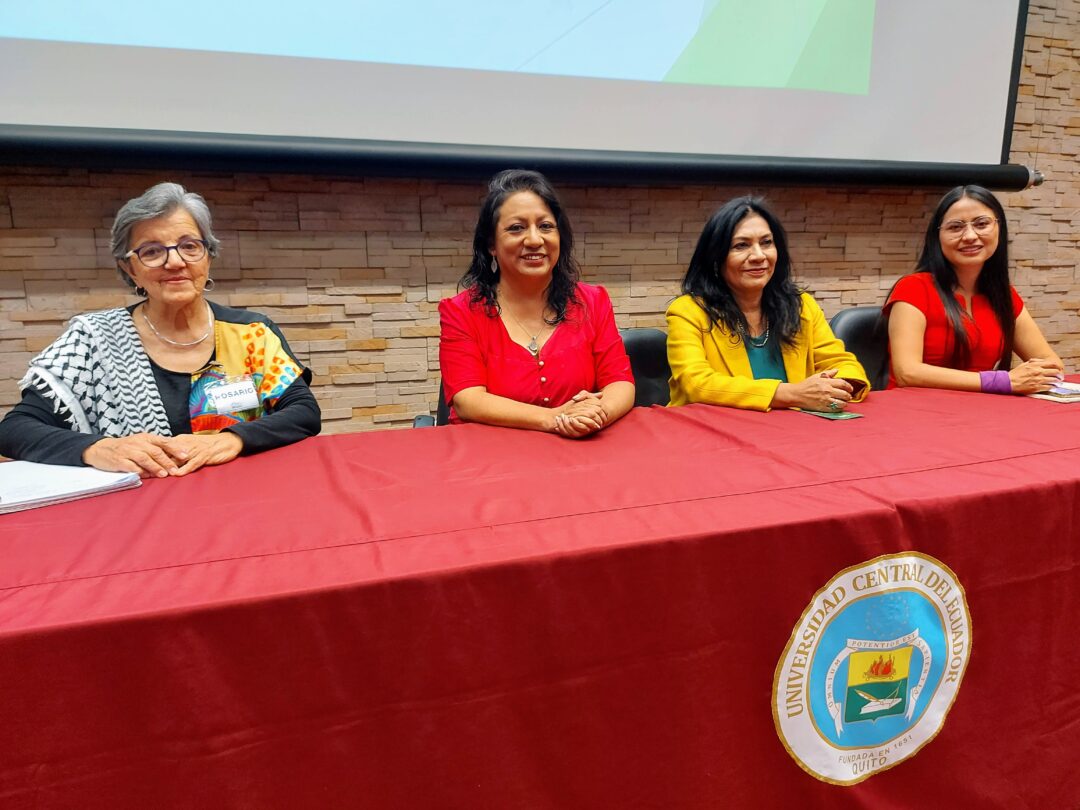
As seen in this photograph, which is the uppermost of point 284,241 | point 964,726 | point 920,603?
point 284,241

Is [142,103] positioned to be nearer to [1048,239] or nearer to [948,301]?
[948,301]

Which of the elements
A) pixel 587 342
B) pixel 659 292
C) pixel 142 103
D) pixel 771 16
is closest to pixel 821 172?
pixel 771 16

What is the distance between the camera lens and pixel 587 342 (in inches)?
64.2

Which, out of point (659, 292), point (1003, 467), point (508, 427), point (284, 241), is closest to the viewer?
point (1003, 467)

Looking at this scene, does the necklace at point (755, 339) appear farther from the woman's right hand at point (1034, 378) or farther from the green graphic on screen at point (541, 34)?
the green graphic on screen at point (541, 34)

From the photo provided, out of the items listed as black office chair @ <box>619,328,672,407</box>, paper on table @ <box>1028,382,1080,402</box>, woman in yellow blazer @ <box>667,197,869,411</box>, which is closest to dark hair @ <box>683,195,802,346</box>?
woman in yellow blazer @ <box>667,197,869,411</box>

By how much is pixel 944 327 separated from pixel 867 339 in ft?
1.01

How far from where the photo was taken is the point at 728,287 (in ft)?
5.97

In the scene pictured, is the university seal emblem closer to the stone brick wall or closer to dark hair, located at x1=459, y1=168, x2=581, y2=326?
dark hair, located at x1=459, y1=168, x2=581, y2=326

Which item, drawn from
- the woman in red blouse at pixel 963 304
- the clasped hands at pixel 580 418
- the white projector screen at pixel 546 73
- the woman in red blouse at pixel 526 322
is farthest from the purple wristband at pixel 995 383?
the white projector screen at pixel 546 73

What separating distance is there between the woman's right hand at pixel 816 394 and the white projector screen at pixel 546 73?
121 centimetres

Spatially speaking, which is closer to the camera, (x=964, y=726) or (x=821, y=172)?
(x=964, y=726)

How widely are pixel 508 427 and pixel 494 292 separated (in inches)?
18.4

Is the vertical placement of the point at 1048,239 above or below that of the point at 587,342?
above
